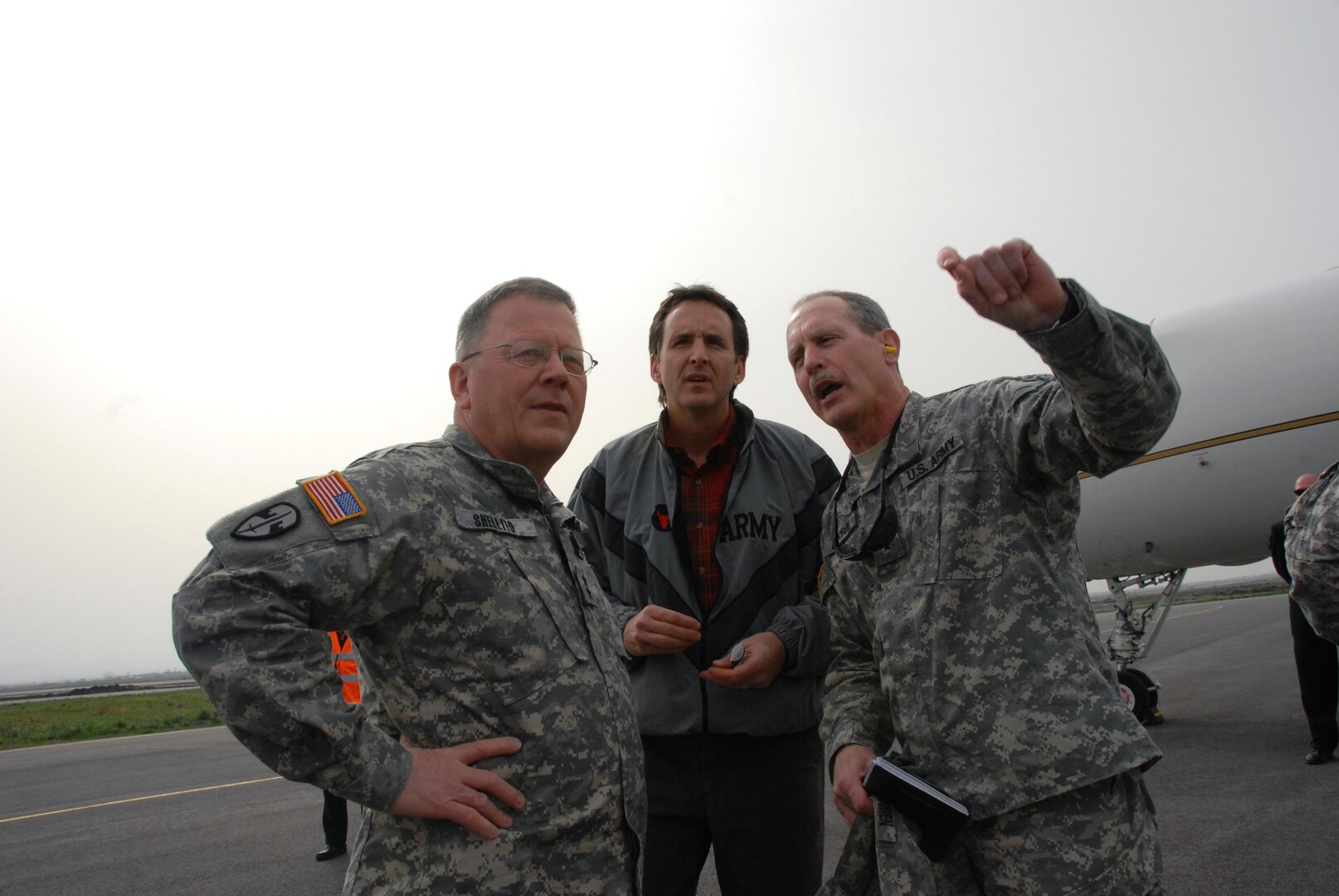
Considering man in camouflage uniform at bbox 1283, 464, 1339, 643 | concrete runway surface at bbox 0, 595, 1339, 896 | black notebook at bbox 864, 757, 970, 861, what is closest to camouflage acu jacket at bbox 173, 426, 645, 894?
black notebook at bbox 864, 757, 970, 861

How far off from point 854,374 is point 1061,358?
80 centimetres

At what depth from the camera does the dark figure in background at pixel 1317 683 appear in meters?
6.42

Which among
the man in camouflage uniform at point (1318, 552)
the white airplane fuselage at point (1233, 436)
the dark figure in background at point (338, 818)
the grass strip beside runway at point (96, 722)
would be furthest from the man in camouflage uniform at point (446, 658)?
the grass strip beside runway at point (96, 722)

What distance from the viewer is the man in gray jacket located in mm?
2678

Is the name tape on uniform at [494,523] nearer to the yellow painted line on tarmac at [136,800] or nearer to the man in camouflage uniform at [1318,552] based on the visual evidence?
the man in camouflage uniform at [1318,552]

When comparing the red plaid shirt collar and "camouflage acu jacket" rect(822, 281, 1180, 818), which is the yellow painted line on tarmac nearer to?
the red plaid shirt collar

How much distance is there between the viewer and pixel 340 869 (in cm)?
580

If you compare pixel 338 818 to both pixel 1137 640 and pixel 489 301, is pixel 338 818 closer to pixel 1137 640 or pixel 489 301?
pixel 489 301

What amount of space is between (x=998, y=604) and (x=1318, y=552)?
1.39 metres

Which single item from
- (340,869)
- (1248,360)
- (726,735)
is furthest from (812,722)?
(1248,360)

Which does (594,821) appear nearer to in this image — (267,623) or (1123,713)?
(267,623)

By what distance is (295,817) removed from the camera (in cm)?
772

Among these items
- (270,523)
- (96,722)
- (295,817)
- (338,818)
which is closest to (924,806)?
(270,523)

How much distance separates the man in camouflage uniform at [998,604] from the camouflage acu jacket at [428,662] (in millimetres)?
709
